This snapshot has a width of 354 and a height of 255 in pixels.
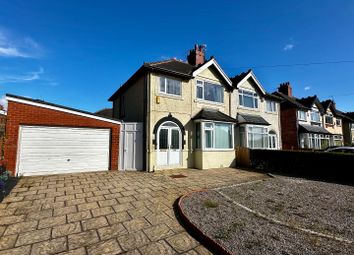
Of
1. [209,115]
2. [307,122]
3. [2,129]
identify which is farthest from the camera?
[307,122]

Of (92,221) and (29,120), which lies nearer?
(92,221)

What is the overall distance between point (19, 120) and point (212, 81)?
39.8 feet

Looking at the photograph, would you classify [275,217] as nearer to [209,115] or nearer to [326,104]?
[209,115]

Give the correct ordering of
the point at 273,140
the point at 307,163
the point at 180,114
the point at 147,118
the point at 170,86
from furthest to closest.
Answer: the point at 273,140
the point at 180,114
the point at 170,86
the point at 147,118
the point at 307,163

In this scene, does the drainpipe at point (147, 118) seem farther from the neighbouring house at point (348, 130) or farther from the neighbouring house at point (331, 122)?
the neighbouring house at point (348, 130)

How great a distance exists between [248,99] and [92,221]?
16.2 metres

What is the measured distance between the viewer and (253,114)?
17422 millimetres

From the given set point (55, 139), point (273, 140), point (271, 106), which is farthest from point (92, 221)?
point (271, 106)

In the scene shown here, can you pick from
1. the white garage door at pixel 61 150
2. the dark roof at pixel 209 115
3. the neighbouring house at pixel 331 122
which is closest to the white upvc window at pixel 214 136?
the dark roof at pixel 209 115

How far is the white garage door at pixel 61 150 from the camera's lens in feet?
29.6

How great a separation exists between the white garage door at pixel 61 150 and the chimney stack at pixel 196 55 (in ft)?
31.3

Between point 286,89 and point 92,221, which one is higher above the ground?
point 286,89

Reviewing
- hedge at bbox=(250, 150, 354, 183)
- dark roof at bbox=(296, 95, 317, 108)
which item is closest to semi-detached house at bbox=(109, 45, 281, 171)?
hedge at bbox=(250, 150, 354, 183)

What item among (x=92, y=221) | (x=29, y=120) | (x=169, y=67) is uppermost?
(x=169, y=67)
